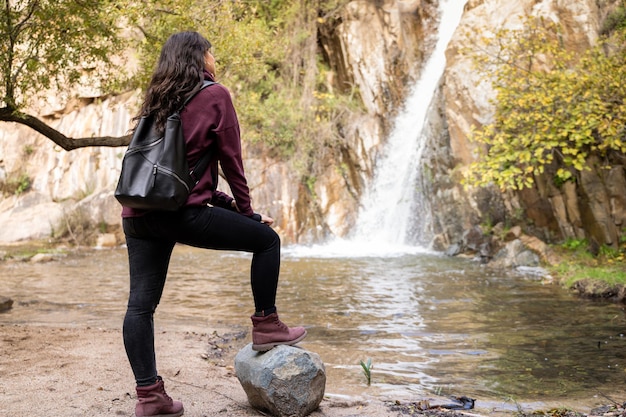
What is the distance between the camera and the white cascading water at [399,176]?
58.9 feet

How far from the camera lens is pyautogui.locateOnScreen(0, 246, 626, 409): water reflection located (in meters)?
5.18

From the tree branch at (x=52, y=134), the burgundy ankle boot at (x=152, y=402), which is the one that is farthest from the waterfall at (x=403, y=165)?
the burgundy ankle boot at (x=152, y=402)

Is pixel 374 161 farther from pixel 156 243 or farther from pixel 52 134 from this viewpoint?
pixel 156 243

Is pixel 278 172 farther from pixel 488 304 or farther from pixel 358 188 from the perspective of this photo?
pixel 488 304

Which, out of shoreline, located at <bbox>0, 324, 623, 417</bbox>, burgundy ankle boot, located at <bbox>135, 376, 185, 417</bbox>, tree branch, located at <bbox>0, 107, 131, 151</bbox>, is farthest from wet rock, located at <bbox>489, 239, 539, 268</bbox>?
burgundy ankle boot, located at <bbox>135, 376, 185, 417</bbox>

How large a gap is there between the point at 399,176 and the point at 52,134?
12818 mm

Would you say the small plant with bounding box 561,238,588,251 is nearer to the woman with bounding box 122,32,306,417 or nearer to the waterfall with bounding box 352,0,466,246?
the waterfall with bounding box 352,0,466,246

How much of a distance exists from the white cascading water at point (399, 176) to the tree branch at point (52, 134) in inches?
371

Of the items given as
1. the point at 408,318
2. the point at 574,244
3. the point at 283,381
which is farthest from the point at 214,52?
the point at 574,244

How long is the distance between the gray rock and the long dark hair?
156 centimetres

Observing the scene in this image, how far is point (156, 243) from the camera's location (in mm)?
3264

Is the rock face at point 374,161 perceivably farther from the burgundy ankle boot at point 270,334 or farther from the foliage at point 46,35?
the burgundy ankle boot at point 270,334

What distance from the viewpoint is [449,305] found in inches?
346

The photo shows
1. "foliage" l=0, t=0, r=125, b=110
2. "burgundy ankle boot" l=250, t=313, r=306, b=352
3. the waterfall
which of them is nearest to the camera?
"burgundy ankle boot" l=250, t=313, r=306, b=352
